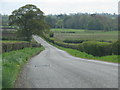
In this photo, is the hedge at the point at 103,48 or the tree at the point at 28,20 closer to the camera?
the hedge at the point at 103,48

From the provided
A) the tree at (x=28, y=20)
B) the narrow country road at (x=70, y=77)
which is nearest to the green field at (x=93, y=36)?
the tree at (x=28, y=20)

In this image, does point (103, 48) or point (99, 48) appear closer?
point (103, 48)

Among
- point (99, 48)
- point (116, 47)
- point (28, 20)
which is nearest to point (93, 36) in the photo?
point (28, 20)

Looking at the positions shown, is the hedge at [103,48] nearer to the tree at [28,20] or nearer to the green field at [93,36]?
the green field at [93,36]

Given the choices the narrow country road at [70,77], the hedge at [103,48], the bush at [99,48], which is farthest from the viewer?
the bush at [99,48]

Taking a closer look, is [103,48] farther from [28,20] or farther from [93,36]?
[93,36]

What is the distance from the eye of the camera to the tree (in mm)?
86375

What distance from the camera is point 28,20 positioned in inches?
3442

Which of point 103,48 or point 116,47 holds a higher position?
point 116,47

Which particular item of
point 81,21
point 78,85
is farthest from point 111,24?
point 78,85

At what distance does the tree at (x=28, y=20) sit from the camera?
8638 cm

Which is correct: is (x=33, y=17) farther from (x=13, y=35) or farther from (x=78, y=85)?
(x=78, y=85)

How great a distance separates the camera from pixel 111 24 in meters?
144

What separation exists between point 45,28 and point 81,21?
95.5 meters
